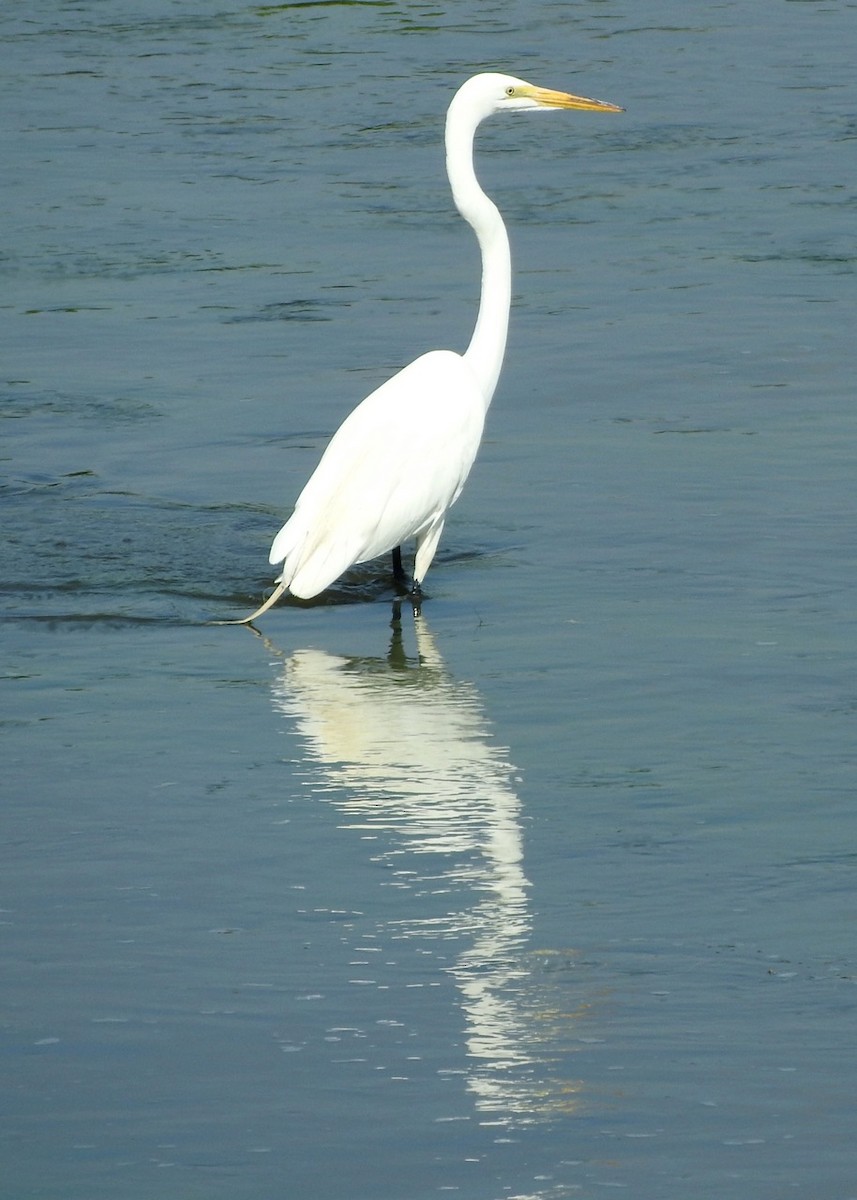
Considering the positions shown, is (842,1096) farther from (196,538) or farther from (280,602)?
(196,538)

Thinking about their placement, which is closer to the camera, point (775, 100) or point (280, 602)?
point (280, 602)

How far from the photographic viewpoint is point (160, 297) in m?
11.1

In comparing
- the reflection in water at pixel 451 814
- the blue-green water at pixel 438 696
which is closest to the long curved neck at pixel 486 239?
the blue-green water at pixel 438 696

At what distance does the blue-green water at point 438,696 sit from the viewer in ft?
12.5

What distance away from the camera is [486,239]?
8242mm

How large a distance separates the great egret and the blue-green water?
8.7 inches

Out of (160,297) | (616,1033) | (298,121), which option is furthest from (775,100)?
(616,1033)

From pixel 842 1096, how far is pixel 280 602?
3949mm

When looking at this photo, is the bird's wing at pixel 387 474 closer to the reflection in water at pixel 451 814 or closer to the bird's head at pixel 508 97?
the reflection in water at pixel 451 814

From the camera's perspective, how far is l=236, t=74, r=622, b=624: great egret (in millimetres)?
7180

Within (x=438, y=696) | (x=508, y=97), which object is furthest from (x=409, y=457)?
(x=508, y=97)

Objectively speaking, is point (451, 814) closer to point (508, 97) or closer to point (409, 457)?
point (409, 457)

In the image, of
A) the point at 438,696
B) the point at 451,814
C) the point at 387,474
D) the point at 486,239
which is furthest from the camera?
the point at 486,239

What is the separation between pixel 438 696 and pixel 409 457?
1512 mm
